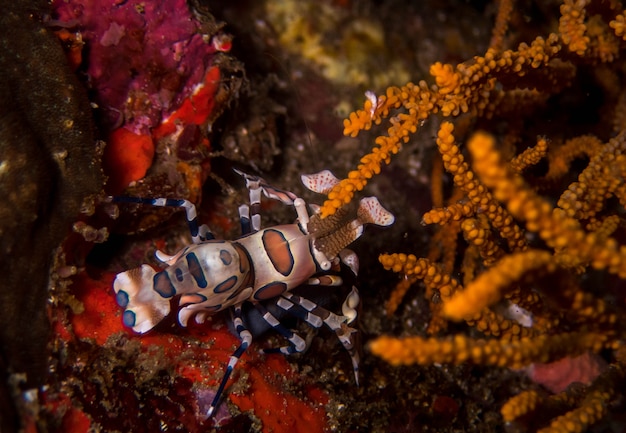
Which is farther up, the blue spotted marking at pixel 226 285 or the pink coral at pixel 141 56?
the pink coral at pixel 141 56

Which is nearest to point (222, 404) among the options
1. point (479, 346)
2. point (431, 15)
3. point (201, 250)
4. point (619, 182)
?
point (201, 250)

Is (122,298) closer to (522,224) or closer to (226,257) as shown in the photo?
(226,257)

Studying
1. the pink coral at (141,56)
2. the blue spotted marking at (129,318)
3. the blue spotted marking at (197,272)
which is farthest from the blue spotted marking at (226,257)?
the pink coral at (141,56)

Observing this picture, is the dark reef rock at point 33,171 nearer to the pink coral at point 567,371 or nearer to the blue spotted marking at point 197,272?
the blue spotted marking at point 197,272

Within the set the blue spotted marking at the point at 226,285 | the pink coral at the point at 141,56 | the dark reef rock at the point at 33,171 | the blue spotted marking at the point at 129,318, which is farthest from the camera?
the pink coral at the point at 141,56

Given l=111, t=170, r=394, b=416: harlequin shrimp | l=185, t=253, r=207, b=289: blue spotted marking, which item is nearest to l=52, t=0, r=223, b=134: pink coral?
l=111, t=170, r=394, b=416: harlequin shrimp

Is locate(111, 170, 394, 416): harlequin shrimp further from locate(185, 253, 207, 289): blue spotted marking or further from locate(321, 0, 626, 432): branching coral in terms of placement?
locate(321, 0, 626, 432): branching coral
